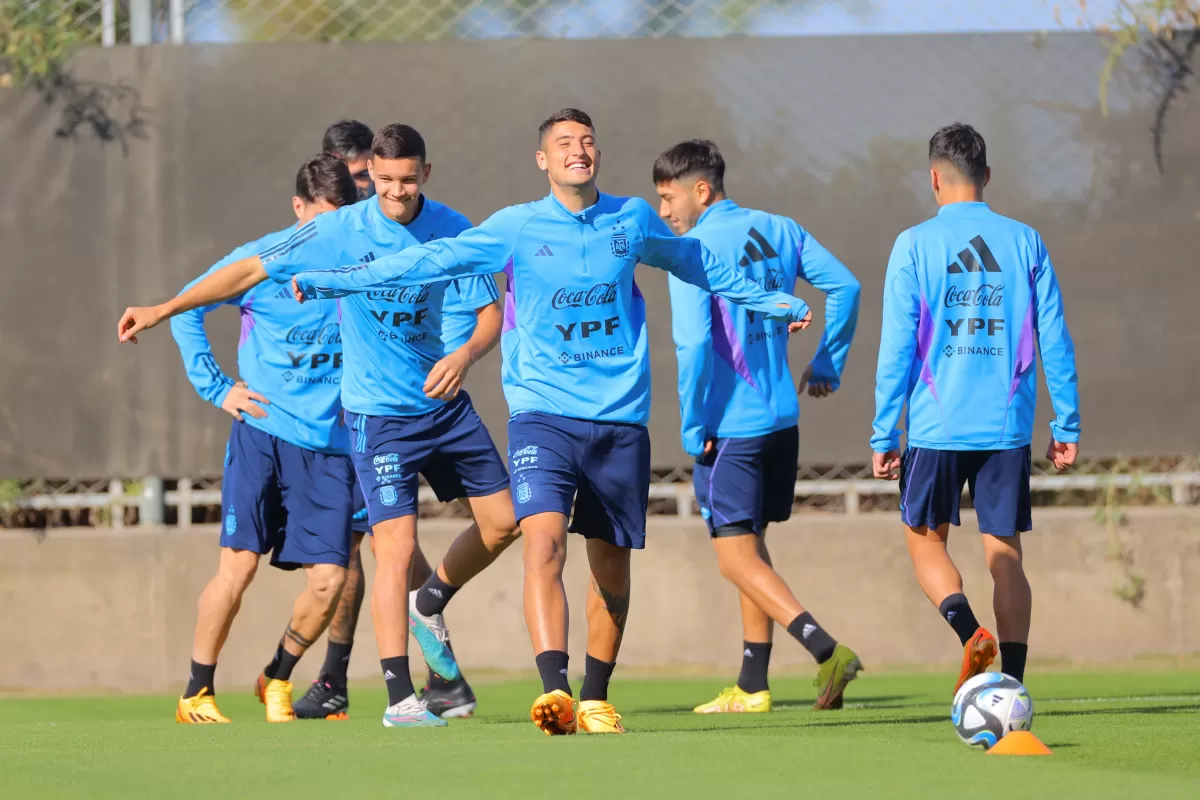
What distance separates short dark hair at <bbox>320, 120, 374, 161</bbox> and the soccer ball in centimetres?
414

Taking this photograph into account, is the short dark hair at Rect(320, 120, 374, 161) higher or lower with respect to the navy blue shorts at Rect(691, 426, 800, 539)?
higher

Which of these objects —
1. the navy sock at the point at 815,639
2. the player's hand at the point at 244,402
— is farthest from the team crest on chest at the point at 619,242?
the player's hand at the point at 244,402

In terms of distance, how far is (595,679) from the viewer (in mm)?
5738

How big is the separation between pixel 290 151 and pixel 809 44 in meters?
2.87

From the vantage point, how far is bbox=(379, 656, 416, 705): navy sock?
6094mm

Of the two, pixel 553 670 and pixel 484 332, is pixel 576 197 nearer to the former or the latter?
pixel 484 332

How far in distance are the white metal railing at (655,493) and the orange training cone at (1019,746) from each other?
422 centimetres

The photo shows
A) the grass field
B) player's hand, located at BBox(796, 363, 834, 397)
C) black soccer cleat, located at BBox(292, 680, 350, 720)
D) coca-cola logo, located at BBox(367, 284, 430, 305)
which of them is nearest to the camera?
the grass field

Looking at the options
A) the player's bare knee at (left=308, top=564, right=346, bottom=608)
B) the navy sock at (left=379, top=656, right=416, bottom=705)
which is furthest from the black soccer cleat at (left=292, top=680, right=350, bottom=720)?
the navy sock at (left=379, top=656, right=416, bottom=705)

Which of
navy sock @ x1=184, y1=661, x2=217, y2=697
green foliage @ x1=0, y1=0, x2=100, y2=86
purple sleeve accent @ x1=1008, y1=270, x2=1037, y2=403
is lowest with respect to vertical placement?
navy sock @ x1=184, y1=661, x2=217, y2=697

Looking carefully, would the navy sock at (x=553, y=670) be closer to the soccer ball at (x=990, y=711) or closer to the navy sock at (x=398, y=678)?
the navy sock at (x=398, y=678)

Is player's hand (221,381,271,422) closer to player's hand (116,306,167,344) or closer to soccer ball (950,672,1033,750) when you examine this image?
player's hand (116,306,167,344)

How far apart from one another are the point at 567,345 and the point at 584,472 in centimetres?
43

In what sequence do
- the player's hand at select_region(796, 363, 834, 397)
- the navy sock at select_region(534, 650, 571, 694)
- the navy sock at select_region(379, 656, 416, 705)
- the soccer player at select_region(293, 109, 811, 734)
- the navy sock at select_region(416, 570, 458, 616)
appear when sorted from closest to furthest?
the navy sock at select_region(534, 650, 571, 694), the soccer player at select_region(293, 109, 811, 734), the navy sock at select_region(379, 656, 416, 705), the navy sock at select_region(416, 570, 458, 616), the player's hand at select_region(796, 363, 834, 397)
